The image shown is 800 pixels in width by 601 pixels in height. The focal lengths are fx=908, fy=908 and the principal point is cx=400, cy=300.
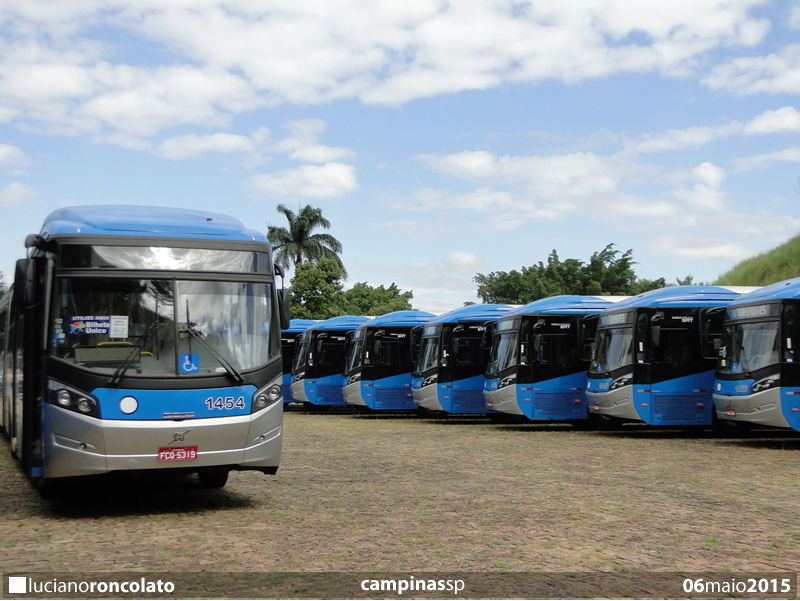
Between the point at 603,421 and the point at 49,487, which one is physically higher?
the point at 49,487

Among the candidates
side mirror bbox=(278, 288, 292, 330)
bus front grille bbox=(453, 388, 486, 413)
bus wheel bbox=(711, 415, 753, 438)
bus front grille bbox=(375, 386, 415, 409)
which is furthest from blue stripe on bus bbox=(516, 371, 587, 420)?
side mirror bbox=(278, 288, 292, 330)

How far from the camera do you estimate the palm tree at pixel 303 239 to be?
204ft

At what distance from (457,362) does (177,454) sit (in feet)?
54.8

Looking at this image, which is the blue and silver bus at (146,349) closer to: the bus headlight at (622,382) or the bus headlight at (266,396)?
the bus headlight at (266,396)

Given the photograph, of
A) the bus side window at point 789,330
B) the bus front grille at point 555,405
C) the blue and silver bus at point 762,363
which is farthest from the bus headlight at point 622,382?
the bus side window at point 789,330

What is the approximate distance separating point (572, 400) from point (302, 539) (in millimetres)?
14858

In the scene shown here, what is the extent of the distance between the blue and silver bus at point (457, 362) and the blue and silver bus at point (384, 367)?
2182 millimetres

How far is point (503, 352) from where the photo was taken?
75.8 feet

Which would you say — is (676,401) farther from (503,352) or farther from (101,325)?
(101,325)

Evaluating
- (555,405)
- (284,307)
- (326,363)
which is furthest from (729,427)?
(326,363)

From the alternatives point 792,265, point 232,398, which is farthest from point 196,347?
point 792,265

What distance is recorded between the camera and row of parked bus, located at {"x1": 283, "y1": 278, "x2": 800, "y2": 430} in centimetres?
1741

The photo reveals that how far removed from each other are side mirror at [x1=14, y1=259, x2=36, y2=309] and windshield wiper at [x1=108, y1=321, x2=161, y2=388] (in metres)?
1.16

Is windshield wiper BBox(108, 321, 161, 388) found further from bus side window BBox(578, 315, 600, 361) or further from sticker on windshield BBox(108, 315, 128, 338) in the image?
bus side window BBox(578, 315, 600, 361)
